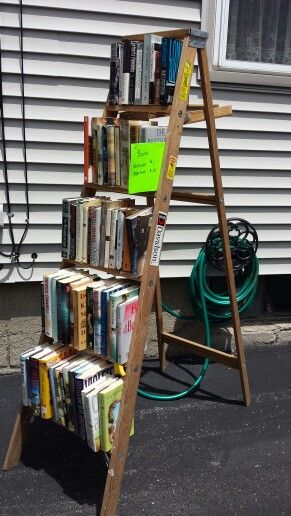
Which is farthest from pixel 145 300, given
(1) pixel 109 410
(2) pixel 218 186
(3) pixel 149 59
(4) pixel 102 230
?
(3) pixel 149 59

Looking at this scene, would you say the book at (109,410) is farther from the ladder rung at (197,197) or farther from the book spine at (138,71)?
the book spine at (138,71)

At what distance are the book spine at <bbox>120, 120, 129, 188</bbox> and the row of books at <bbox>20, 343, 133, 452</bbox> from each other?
0.84 metres

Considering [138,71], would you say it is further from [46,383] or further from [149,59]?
[46,383]

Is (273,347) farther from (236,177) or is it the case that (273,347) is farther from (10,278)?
(10,278)

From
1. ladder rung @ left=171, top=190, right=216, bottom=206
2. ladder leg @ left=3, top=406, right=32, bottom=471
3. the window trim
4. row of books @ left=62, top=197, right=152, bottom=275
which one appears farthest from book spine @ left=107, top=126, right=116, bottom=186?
the window trim

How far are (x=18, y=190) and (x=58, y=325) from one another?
121cm

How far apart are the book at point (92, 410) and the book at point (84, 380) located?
2 centimetres

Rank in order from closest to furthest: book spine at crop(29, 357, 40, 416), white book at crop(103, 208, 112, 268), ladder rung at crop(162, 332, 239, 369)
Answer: white book at crop(103, 208, 112, 268) → book spine at crop(29, 357, 40, 416) → ladder rung at crop(162, 332, 239, 369)

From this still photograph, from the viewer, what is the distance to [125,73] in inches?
91.1

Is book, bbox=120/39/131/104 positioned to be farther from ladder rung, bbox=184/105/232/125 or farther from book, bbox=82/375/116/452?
book, bbox=82/375/116/452

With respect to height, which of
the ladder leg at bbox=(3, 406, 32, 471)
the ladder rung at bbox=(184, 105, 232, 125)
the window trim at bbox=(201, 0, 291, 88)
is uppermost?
the window trim at bbox=(201, 0, 291, 88)

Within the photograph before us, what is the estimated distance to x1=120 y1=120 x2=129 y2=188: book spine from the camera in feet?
7.27

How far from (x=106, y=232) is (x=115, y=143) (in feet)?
1.31

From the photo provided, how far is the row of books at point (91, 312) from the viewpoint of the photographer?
2.19 meters
